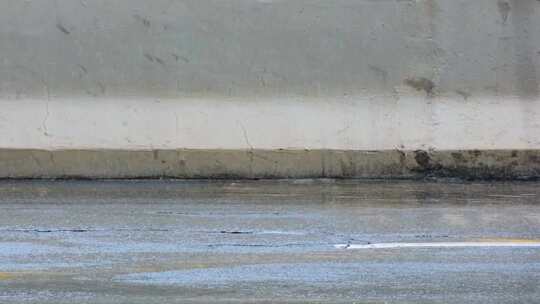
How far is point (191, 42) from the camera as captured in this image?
1056cm

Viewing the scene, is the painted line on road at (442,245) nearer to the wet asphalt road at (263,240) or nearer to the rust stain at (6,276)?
the wet asphalt road at (263,240)

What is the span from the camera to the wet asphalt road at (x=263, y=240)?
5660 millimetres

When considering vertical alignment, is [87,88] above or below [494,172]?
above

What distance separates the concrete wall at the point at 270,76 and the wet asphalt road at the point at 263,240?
24.6 inches

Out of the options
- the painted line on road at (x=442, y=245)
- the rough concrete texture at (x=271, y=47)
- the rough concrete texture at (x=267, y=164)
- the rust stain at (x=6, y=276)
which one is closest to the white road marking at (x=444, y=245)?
the painted line on road at (x=442, y=245)

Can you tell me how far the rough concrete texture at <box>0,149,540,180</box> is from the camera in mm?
10242

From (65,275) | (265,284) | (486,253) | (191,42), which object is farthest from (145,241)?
(191,42)

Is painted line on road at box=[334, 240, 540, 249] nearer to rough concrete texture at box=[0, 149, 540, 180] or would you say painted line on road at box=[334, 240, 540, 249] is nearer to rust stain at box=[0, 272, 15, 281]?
rust stain at box=[0, 272, 15, 281]

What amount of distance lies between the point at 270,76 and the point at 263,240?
3.79 m

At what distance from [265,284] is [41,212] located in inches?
130

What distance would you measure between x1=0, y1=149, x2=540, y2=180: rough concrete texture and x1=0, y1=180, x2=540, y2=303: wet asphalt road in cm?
23

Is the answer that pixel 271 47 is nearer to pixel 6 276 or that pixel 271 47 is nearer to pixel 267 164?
pixel 267 164

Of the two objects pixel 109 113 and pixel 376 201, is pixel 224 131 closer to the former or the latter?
pixel 109 113

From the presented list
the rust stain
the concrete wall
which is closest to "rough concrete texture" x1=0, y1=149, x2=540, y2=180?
the concrete wall
